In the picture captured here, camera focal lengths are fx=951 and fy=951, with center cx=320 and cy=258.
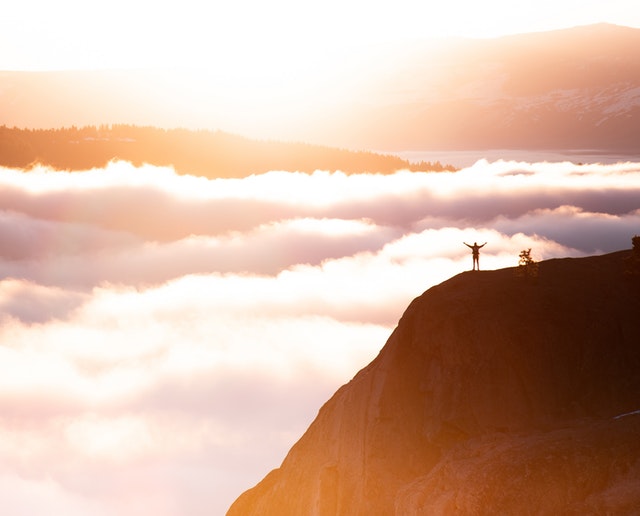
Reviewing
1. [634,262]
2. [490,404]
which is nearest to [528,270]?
[634,262]

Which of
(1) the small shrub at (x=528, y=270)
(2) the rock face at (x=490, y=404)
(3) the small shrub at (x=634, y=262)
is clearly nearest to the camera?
(2) the rock face at (x=490, y=404)

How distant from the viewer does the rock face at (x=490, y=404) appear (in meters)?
58.6

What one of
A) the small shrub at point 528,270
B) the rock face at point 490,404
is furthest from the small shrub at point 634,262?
the small shrub at point 528,270

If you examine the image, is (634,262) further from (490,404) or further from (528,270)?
(490,404)

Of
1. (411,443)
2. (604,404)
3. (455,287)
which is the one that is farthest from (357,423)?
(604,404)

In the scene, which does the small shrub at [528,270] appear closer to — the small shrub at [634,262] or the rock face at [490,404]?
the rock face at [490,404]

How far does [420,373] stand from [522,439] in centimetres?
1181

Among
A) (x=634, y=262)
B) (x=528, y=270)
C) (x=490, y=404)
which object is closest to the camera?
(x=490, y=404)

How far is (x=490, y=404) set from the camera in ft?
221

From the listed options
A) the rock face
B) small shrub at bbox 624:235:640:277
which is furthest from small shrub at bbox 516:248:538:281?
small shrub at bbox 624:235:640:277

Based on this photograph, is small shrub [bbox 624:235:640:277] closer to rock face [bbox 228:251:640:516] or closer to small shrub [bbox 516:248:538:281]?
rock face [bbox 228:251:640:516]

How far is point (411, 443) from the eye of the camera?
6962 centimetres

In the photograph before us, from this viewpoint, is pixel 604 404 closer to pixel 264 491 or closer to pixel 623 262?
pixel 623 262

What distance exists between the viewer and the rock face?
58.6 meters
